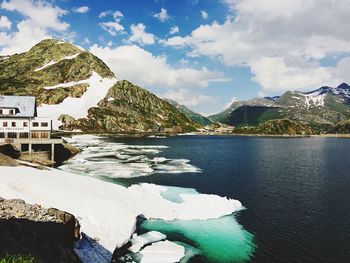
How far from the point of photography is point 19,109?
3703 inches

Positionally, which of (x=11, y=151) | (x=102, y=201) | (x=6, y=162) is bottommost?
(x=102, y=201)

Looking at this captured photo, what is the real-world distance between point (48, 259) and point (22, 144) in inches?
3132

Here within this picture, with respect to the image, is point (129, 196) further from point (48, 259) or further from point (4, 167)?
point (48, 259)

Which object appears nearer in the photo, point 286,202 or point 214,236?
point 214,236

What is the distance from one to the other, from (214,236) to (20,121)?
74.2 m

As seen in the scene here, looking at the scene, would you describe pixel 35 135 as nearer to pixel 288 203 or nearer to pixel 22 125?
pixel 22 125

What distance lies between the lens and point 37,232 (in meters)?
27.8

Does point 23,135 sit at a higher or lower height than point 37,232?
higher

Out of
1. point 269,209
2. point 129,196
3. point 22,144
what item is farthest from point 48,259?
point 22,144

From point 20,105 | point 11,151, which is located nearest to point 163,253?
point 11,151

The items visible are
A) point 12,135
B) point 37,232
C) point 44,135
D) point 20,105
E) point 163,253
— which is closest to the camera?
point 37,232

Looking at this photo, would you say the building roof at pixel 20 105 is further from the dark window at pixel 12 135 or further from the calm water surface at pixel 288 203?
the calm water surface at pixel 288 203

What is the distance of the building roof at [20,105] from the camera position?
3667 inches

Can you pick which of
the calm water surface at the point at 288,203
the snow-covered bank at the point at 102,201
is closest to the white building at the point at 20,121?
the calm water surface at the point at 288,203
